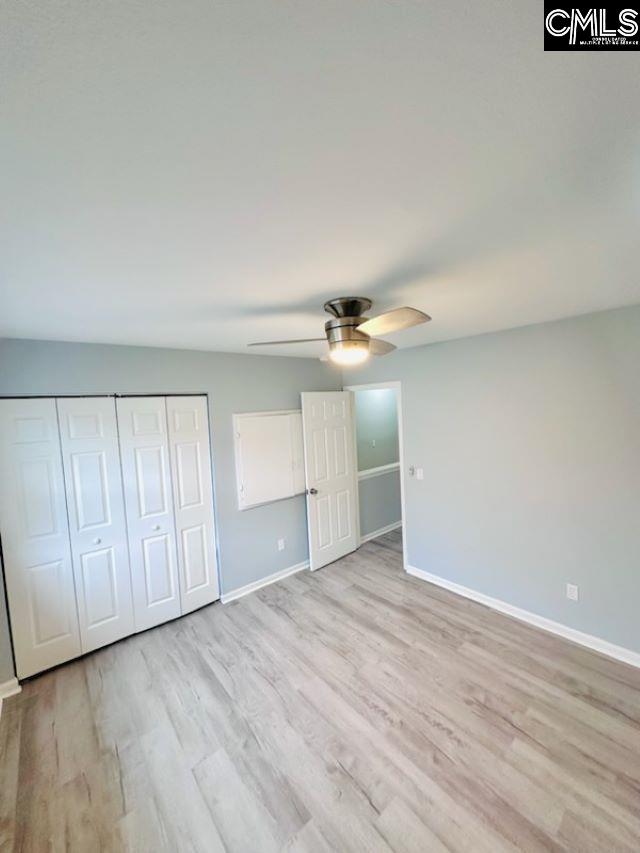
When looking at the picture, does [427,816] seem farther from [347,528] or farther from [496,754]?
[347,528]

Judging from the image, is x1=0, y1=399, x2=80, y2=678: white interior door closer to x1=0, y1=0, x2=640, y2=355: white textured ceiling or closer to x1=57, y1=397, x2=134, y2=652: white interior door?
x1=57, y1=397, x2=134, y2=652: white interior door

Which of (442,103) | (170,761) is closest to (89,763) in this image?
(170,761)

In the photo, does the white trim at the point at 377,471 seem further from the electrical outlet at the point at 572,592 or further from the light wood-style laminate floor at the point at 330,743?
A: the electrical outlet at the point at 572,592

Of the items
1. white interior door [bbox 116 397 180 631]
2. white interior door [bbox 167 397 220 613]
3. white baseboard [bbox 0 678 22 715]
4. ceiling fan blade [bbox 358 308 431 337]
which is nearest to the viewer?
ceiling fan blade [bbox 358 308 431 337]

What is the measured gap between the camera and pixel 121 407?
110 inches

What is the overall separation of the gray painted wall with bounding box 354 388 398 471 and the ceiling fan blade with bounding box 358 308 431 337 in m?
2.91

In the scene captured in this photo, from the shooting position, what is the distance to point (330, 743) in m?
1.88

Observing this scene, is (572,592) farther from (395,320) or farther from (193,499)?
(193,499)

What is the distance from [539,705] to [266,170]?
2.96 meters

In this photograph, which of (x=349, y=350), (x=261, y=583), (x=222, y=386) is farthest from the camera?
(x=261, y=583)

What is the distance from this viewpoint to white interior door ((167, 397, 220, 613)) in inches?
122

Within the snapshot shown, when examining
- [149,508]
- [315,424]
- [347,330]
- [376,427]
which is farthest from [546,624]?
[149,508]

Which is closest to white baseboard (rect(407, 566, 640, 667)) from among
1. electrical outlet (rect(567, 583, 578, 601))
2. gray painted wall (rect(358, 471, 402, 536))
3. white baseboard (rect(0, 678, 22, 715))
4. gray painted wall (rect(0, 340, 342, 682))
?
electrical outlet (rect(567, 583, 578, 601))

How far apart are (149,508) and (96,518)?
382 mm
